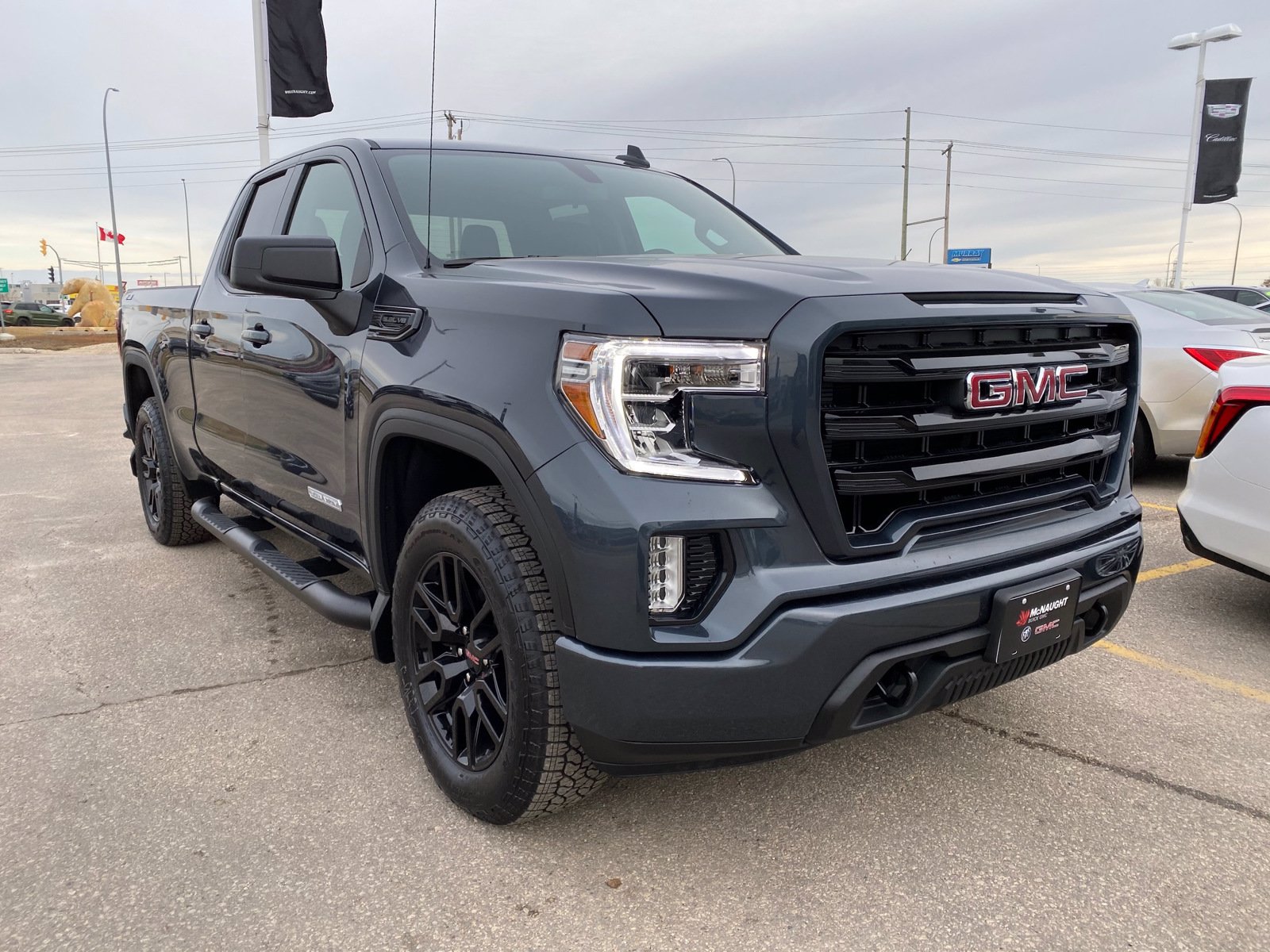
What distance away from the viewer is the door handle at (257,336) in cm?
340

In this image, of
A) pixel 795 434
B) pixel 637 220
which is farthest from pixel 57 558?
pixel 795 434

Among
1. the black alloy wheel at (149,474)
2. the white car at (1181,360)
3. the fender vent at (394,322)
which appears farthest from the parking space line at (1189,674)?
the black alloy wheel at (149,474)

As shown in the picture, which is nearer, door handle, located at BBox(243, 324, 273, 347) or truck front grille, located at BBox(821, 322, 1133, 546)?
truck front grille, located at BBox(821, 322, 1133, 546)

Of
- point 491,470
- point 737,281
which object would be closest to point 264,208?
point 491,470

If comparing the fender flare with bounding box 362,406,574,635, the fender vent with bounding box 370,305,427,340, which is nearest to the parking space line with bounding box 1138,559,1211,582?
the fender flare with bounding box 362,406,574,635

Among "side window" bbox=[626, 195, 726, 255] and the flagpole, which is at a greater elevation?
the flagpole

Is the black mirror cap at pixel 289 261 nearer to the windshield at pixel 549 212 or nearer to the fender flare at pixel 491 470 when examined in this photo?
the windshield at pixel 549 212

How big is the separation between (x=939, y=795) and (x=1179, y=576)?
→ 2864 mm

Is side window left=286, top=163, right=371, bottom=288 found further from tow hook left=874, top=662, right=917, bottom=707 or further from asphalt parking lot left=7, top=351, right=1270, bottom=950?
tow hook left=874, top=662, right=917, bottom=707

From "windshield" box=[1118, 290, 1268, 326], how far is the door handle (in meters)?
Answer: 5.97

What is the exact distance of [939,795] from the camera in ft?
8.45

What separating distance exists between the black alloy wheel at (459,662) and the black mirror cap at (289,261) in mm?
921

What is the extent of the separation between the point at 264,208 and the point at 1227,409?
13.4 ft

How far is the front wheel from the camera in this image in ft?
6.88
